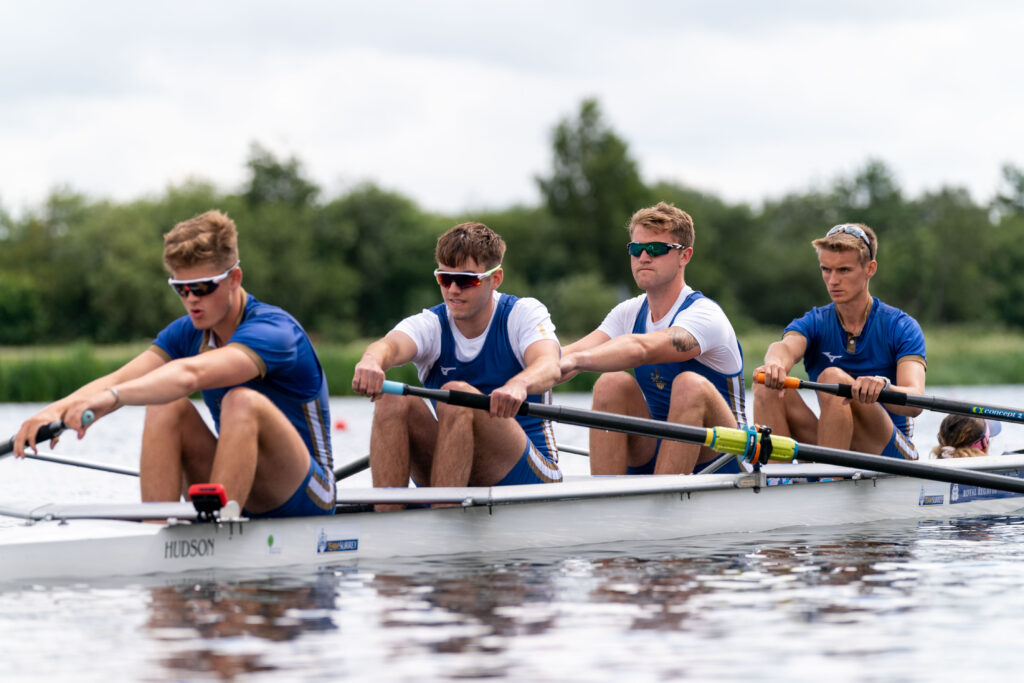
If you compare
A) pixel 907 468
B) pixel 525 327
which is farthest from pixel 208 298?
pixel 907 468

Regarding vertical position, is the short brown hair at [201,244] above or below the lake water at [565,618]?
above

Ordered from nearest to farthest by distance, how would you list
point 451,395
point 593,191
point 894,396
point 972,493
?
point 451,395 → point 894,396 → point 972,493 → point 593,191

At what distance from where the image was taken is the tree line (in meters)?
58.9

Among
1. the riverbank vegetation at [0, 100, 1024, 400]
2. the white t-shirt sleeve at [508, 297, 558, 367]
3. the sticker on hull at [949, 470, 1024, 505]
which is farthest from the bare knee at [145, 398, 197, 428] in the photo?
the riverbank vegetation at [0, 100, 1024, 400]

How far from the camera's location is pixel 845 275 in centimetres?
825

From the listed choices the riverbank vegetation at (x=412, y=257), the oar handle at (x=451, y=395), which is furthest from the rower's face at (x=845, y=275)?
the riverbank vegetation at (x=412, y=257)

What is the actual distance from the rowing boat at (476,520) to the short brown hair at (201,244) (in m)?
1.01

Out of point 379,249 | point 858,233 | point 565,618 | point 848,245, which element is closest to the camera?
point 565,618

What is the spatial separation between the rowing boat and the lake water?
0.31ft

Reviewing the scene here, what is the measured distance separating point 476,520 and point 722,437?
136 centimetres

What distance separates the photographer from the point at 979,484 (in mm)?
7992

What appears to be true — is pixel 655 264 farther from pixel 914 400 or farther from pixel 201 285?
pixel 201 285

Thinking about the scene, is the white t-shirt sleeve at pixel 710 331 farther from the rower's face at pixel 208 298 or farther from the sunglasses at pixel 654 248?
the rower's face at pixel 208 298

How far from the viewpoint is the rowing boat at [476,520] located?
5.58m
